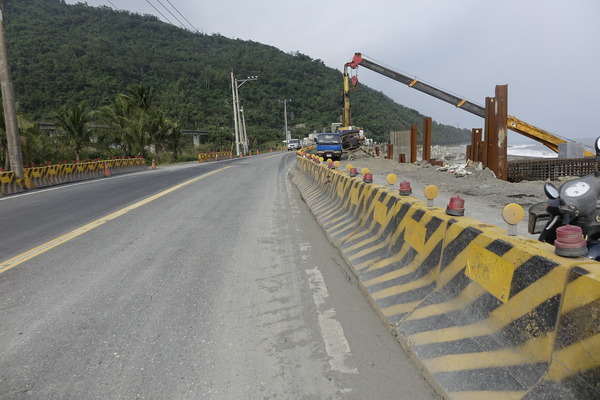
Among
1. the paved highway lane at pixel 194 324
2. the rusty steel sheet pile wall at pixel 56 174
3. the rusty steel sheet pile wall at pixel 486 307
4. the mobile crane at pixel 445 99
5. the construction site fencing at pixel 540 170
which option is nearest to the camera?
the rusty steel sheet pile wall at pixel 486 307

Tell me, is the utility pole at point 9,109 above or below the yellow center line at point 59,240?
above

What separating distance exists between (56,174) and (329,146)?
18.7m

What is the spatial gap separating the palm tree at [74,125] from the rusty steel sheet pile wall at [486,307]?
1258 inches

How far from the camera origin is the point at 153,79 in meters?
87.7

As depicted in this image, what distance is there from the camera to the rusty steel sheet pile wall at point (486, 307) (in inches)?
80.4

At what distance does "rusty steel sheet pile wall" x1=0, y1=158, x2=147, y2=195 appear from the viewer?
52.3 feet

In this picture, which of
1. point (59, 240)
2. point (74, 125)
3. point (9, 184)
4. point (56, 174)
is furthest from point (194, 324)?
point (74, 125)

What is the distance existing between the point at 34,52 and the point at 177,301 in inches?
3478

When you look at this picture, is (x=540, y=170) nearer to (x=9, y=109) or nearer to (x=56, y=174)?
(x=56, y=174)

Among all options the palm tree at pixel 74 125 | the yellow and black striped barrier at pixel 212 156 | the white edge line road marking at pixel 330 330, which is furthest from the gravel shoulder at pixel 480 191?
Result: the yellow and black striped barrier at pixel 212 156

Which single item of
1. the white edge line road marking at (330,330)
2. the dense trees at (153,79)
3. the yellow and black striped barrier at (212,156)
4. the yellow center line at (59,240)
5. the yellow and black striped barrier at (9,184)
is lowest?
the white edge line road marking at (330,330)

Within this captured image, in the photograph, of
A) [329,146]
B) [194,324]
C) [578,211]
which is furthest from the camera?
[329,146]

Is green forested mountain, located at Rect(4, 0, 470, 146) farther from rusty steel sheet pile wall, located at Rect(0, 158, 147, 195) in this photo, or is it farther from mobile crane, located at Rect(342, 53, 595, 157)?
mobile crane, located at Rect(342, 53, 595, 157)

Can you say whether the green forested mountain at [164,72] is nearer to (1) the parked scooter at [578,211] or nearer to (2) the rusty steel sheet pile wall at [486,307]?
(2) the rusty steel sheet pile wall at [486,307]
